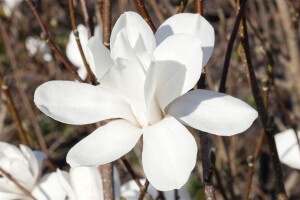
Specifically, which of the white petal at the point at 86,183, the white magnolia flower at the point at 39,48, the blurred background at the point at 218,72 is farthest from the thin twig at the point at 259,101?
the white magnolia flower at the point at 39,48

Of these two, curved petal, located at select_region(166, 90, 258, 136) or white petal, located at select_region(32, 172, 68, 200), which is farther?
white petal, located at select_region(32, 172, 68, 200)

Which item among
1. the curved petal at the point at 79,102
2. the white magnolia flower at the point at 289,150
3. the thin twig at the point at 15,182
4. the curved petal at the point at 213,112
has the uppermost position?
the curved petal at the point at 79,102

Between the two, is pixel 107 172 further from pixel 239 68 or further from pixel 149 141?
pixel 239 68

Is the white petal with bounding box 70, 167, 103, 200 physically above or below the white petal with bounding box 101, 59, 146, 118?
below

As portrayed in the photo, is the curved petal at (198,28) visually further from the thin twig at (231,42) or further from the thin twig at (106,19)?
the thin twig at (106,19)

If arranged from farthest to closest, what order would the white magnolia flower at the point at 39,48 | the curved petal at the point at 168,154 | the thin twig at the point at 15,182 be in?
the white magnolia flower at the point at 39,48 → the thin twig at the point at 15,182 → the curved petal at the point at 168,154

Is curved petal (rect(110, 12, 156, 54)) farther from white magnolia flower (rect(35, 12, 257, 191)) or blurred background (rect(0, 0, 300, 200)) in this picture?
blurred background (rect(0, 0, 300, 200))

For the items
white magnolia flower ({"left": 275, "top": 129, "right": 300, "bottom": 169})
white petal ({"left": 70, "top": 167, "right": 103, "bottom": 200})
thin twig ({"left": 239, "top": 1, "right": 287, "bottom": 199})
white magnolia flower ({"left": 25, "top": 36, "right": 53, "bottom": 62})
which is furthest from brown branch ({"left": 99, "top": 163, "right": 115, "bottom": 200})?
white magnolia flower ({"left": 25, "top": 36, "right": 53, "bottom": 62})
